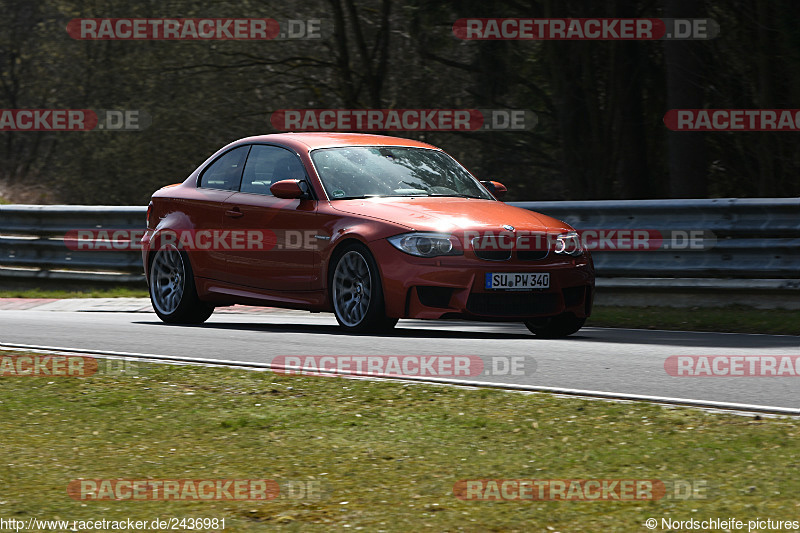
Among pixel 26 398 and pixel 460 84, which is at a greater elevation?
pixel 460 84

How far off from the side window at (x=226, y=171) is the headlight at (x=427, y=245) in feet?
7.66

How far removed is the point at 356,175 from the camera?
35.9 ft

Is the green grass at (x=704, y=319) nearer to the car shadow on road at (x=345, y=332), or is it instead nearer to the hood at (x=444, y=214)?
the car shadow on road at (x=345, y=332)

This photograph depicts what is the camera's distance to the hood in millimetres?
9922

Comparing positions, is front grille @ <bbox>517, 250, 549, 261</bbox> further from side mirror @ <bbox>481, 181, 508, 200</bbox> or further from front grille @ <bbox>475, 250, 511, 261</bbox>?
side mirror @ <bbox>481, 181, 508, 200</bbox>

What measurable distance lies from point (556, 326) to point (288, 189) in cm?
238

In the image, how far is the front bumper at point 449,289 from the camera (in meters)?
A: 9.75

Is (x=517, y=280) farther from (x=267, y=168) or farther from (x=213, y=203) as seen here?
(x=213, y=203)

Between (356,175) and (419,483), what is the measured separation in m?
6.14

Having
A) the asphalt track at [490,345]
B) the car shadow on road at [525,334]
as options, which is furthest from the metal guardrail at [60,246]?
the car shadow on road at [525,334]

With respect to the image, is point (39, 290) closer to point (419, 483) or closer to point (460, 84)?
point (460, 84)

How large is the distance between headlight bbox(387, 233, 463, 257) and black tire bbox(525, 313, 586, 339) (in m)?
1.26

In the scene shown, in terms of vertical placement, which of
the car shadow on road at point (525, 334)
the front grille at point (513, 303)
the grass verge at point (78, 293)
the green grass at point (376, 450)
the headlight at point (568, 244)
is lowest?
the green grass at point (376, 450)

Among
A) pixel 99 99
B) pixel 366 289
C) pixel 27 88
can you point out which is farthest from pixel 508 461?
pixel 27 88
